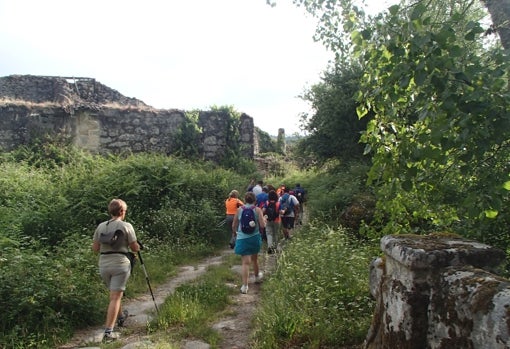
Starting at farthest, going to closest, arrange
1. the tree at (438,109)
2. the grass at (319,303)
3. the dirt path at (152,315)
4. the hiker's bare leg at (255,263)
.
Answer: the hiker's bare leg at (255,263)
the dirt path at (152,315)
the grass at (319,303)
the tree at (438,109)

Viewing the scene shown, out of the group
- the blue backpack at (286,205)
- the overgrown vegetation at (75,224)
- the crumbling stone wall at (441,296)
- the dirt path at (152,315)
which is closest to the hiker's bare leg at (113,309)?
the dirt path at (152,315)

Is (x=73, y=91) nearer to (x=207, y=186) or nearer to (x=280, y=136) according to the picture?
(x=207, y=186)

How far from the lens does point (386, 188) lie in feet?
11.8

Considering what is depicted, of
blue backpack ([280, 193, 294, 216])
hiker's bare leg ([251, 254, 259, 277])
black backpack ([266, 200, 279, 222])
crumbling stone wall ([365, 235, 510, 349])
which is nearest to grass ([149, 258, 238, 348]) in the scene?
hiker's bare leg ([251, 254, 259, 277])

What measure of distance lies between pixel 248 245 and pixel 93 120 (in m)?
9.60

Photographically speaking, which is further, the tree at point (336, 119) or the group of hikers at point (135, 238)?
the tree at point (336, 119)

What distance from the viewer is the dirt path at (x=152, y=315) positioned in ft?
15.8

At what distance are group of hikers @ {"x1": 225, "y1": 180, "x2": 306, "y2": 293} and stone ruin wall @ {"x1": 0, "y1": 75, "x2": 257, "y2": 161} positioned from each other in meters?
4.04

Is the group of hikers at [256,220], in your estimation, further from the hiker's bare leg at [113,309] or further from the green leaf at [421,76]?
the green leaf at [421,76]

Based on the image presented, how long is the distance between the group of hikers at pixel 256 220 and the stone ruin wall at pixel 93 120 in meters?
4.04

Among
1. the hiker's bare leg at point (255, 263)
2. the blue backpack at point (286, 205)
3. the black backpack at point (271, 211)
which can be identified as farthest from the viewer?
the blue backpack at point (286, 205)

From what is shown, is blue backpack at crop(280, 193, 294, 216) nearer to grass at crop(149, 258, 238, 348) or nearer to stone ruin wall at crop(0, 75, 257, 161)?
grass at crop(149, 258, 238, 348)

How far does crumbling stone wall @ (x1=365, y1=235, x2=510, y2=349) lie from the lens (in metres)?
1.89

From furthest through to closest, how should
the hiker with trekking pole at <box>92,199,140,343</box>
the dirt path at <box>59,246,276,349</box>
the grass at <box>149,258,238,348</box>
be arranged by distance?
the hiker with trekking pole at <box>92,199,140,343</box> < the grass at <box>149,258,238,348</box> < the dirt path at <box>59,246,276,349</box>
